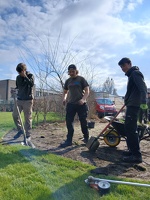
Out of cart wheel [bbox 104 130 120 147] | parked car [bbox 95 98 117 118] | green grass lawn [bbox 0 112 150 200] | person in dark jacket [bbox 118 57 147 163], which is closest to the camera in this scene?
green grass lawn [bbox 0 112 150 200]

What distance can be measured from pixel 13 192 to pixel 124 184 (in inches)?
50.5

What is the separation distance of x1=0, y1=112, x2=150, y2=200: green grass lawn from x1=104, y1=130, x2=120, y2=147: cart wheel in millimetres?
1594

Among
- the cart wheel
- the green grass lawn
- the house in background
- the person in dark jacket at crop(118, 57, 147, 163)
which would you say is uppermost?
the house in background

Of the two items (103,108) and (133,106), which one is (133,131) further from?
(103,108)

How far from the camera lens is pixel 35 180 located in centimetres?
261

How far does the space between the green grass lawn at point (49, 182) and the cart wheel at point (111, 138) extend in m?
1.59

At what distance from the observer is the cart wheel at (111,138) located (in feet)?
15.4

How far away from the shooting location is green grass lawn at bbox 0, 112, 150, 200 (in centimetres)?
224

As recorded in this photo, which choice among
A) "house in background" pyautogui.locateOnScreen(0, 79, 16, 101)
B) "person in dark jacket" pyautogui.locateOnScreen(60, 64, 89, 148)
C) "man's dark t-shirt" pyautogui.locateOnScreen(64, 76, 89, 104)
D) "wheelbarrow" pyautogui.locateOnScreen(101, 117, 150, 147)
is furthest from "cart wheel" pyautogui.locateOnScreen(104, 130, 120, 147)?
"house in background" pyautogui.locateOnScreen(0, 79, 16, 101)

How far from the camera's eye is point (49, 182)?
8.41 ft

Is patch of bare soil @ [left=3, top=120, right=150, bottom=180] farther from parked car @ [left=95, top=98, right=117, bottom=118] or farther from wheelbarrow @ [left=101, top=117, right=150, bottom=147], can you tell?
parked car @ [left=95, top=98, right=117, bottom=118]

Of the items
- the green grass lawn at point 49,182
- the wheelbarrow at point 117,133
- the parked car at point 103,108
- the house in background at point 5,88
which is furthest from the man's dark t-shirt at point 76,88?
the house in background at point 5,88

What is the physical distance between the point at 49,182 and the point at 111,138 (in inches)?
99.3

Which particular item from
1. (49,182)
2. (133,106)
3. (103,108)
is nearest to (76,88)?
(133,106)
